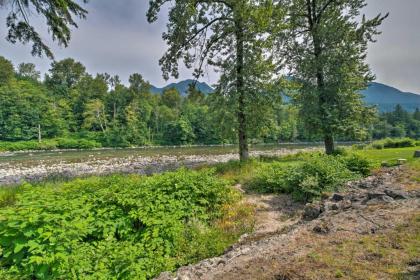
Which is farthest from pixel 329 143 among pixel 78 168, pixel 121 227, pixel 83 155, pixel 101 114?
pixel 101 114

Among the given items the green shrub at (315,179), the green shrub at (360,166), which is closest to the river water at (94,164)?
the green shrub at (315,179)

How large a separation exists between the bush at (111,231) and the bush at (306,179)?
10.0 feet

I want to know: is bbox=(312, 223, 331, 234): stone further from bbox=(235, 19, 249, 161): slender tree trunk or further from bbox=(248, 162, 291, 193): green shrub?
bbox=(235, 19, 249, 161): slender tree trunk

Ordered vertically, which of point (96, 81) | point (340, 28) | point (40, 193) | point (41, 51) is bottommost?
point (40, 193)

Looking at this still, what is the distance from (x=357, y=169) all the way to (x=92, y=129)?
6780 centimetres

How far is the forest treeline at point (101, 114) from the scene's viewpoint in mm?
55312

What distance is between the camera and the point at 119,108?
70.0 m

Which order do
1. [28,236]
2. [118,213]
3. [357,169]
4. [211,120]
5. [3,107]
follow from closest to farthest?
[28,236] → [118,213] → [357,169] → [211,120] → [3,107]

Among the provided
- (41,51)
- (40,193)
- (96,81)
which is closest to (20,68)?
(96,81)

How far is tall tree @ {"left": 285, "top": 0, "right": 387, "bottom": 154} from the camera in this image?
14.5 meters

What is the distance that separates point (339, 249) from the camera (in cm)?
341

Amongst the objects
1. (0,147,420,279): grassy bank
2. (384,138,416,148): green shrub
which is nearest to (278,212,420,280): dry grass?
(0,147,420,279): grassy bank

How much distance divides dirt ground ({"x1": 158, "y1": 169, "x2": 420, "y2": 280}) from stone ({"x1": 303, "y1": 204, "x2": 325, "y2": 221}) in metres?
0.02

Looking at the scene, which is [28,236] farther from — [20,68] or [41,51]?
[20,68]
